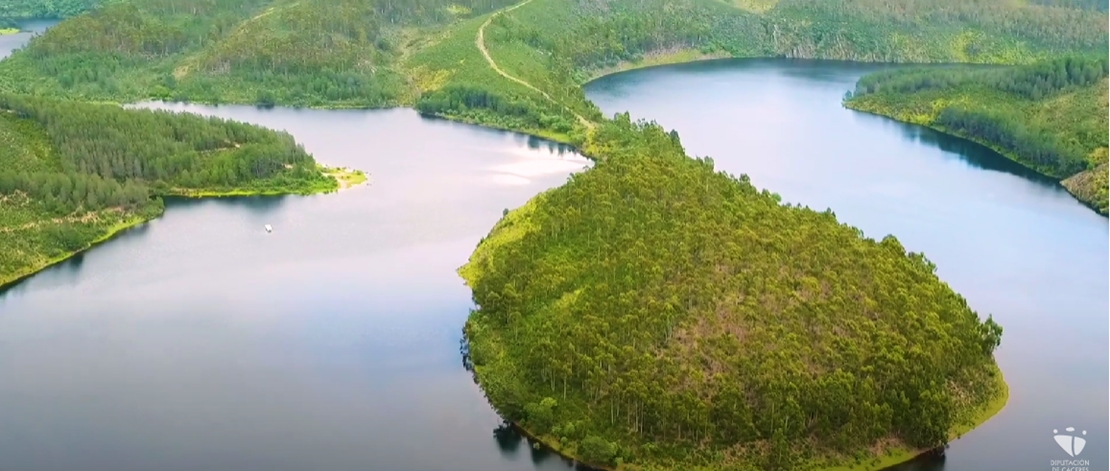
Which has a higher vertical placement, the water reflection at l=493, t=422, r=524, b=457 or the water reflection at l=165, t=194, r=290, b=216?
the water reflection at l=165, t=194, r=290, b=216

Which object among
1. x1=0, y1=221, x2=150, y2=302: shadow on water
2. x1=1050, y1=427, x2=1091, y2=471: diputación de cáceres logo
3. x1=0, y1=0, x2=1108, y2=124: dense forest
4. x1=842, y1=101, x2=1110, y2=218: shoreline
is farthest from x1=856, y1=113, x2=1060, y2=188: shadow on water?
x1=0, y1=221, x2=150, y2=302: shadow on water

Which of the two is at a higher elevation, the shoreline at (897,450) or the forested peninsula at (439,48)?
the forested peninsula at (439,48)

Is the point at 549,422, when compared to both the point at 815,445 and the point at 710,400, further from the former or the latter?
the point at 815,445

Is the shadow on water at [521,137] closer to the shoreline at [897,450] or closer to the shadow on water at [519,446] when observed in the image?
the shoreline at [897,450]

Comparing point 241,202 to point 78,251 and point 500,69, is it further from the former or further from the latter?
point 500,69

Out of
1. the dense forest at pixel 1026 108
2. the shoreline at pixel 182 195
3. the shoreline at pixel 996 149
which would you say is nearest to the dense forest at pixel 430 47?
the shoreline at pixel 182 195

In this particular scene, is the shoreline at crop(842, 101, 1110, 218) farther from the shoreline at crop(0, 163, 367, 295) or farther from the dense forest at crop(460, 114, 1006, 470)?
the shoreline at crop(0, 163, 367, 295)
